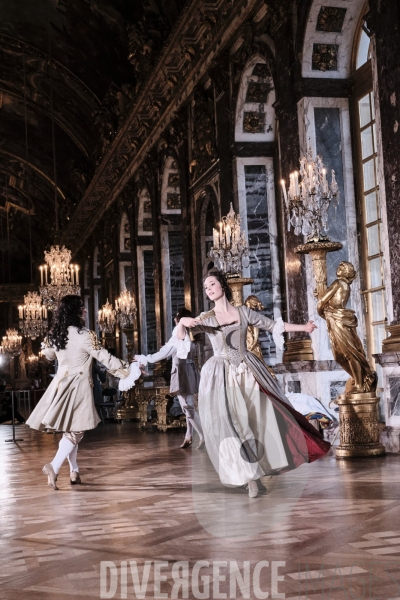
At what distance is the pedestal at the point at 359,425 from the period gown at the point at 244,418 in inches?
70.5

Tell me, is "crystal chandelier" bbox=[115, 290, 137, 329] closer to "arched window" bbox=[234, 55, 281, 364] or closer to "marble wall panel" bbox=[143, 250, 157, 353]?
"marble wall panel" bbox=[143, 250, 157, 353]

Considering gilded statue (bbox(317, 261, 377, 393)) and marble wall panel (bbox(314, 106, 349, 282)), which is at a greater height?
marble wall panel (bbox(314, 106, 349, 282))

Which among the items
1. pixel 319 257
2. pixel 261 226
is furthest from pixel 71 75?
pixel 319 257

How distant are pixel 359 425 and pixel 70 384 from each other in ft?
9.43

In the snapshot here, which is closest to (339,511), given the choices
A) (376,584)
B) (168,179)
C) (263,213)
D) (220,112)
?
(376,584)

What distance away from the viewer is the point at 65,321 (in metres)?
7.66

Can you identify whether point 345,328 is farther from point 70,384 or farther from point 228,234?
point 228,234

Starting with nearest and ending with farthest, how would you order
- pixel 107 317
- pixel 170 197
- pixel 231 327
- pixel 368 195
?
pixel 231 327
pixel 368 195
pixel 170 197
pixel 107 317

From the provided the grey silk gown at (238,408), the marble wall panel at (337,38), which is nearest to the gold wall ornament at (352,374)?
the grey silk gown at (238,408)

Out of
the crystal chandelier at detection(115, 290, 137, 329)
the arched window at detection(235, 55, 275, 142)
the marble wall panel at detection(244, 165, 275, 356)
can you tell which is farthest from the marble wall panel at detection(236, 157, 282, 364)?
the crystal chandelier at detection(115, 290, 137, 329)

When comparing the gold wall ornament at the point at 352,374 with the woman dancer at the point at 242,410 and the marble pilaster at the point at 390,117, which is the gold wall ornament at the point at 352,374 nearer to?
the marble pilaster at the point at 390,117

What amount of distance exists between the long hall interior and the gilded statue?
0.06ft

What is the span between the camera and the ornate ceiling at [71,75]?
1872 cm

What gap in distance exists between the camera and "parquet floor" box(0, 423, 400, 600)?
3.54 m
